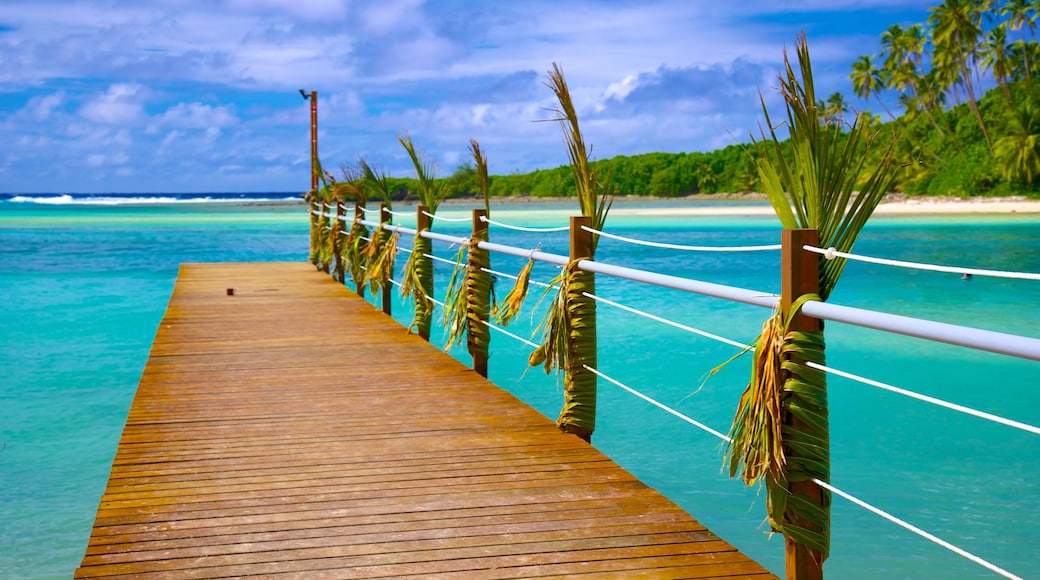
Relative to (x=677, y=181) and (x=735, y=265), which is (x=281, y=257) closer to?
(x=735, y=265)

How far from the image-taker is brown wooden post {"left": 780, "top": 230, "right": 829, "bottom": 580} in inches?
88.9

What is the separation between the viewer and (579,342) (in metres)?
3.83

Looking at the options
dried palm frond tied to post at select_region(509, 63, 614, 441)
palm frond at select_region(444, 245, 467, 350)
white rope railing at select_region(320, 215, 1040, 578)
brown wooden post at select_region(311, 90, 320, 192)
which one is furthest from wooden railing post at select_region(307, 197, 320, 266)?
dried palm frond tied to post at select_region(509, 63, 614, 441)

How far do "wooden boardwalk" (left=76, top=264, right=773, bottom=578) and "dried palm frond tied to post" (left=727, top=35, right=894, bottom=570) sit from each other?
0.68ft

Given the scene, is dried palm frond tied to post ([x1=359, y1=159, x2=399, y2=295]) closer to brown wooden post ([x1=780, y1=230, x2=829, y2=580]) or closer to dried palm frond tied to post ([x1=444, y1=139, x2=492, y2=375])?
dried palm frond tied to post ([x1=444, y1=139, x2=492, y2=375])

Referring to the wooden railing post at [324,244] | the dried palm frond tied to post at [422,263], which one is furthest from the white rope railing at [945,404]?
the wooden railing post at [324,244]

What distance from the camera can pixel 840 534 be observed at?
4.98 metres

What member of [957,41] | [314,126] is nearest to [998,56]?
[957,41]

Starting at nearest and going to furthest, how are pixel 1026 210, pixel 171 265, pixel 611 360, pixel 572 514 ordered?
pixel 572 514 → pixel 611 360 → pixel 171 265 → pixel 1026 210

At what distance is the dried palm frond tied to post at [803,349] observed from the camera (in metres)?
2.28

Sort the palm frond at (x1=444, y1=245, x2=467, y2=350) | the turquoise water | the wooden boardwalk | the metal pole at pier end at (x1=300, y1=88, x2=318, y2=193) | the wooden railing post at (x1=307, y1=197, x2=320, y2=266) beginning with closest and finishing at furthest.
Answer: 1. the wooden boardwalk
2. the turquoise water
3. the palm frond at (x1=444, y1=245, x2=467, y2=350)
4. the wooden railing post at (x1=307, y1=197, x2=320, y2=266)
5. the metal pole at pier end at (x1=300, y1=88, x2=318, y2=193)

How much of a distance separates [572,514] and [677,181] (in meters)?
94.2

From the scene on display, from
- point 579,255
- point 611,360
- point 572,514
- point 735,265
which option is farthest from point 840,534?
point 735,265

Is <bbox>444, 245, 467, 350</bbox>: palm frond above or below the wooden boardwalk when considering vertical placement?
above
